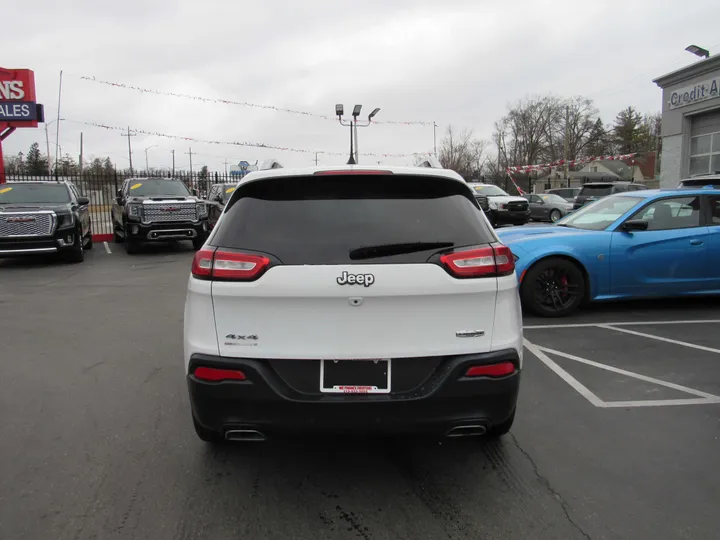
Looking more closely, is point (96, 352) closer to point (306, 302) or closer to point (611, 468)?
point (306, 302)

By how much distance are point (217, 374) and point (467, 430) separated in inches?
50.9

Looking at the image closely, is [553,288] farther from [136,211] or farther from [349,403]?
[136,211]

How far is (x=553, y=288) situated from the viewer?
6.71 meters

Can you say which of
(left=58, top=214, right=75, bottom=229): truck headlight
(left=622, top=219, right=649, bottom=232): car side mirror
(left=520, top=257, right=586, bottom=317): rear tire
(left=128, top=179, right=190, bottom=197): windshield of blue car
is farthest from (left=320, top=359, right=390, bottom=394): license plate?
(left=128, top=179, right=190, bottom=197): windshield of blue car

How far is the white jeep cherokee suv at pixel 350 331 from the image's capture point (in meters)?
2.56

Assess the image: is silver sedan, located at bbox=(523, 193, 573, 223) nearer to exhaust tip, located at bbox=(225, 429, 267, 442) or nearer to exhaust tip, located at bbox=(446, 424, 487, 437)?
exhaust tip, located at bbox=(446, 424, 487, 437)

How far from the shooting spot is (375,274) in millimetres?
2561

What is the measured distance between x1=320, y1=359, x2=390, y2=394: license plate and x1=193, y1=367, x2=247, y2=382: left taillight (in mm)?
403

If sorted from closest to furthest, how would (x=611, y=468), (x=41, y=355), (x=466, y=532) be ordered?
(x=466, y=532)
(x=611, y=468)
(x=41, y=355)

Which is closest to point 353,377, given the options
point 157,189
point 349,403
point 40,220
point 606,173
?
point 349,403

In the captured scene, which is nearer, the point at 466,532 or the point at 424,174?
the point at 466,532

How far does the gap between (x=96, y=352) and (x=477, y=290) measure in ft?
14.4

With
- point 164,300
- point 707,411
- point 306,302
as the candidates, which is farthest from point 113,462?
point 164,300

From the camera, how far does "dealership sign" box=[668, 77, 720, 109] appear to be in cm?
2019
